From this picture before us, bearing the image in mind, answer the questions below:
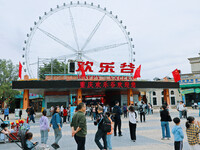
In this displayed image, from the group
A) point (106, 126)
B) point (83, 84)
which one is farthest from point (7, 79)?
point (106, 126)

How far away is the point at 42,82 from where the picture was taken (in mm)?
22438

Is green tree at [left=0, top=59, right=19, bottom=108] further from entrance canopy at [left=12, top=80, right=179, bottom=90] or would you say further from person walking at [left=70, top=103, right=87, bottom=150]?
person walking at [left=70, top=103, right=87, bottom=150]

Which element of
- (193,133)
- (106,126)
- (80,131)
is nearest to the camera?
(80,131)

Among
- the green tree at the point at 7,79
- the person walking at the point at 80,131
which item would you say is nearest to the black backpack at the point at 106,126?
the person walking at the point at 80,131

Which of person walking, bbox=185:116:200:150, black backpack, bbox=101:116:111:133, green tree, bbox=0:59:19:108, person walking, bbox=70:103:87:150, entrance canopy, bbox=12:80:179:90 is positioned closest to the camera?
person walking, bbox=70:103:87:150

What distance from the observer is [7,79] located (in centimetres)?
4122

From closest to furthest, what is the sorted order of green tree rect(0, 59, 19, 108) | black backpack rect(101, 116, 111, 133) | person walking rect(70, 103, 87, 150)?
person walking rect(70, 103, 87, 150) < black backpack rect(101, 116, 111, 133) < green tree rect(0, 59, 19, 108)

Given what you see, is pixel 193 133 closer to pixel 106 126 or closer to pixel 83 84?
pixel 106 126

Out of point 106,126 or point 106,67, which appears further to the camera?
point 106,67

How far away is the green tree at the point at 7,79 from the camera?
124ft

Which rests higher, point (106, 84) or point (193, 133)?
point (106, 84)

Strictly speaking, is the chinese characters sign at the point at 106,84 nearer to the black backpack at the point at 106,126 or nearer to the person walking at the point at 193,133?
the black backpack at the point at 106,126

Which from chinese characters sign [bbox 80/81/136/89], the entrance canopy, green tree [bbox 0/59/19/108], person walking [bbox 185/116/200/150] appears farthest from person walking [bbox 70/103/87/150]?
green tree [bbox 0/59/19/108]

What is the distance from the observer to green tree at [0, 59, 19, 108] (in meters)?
37.9
